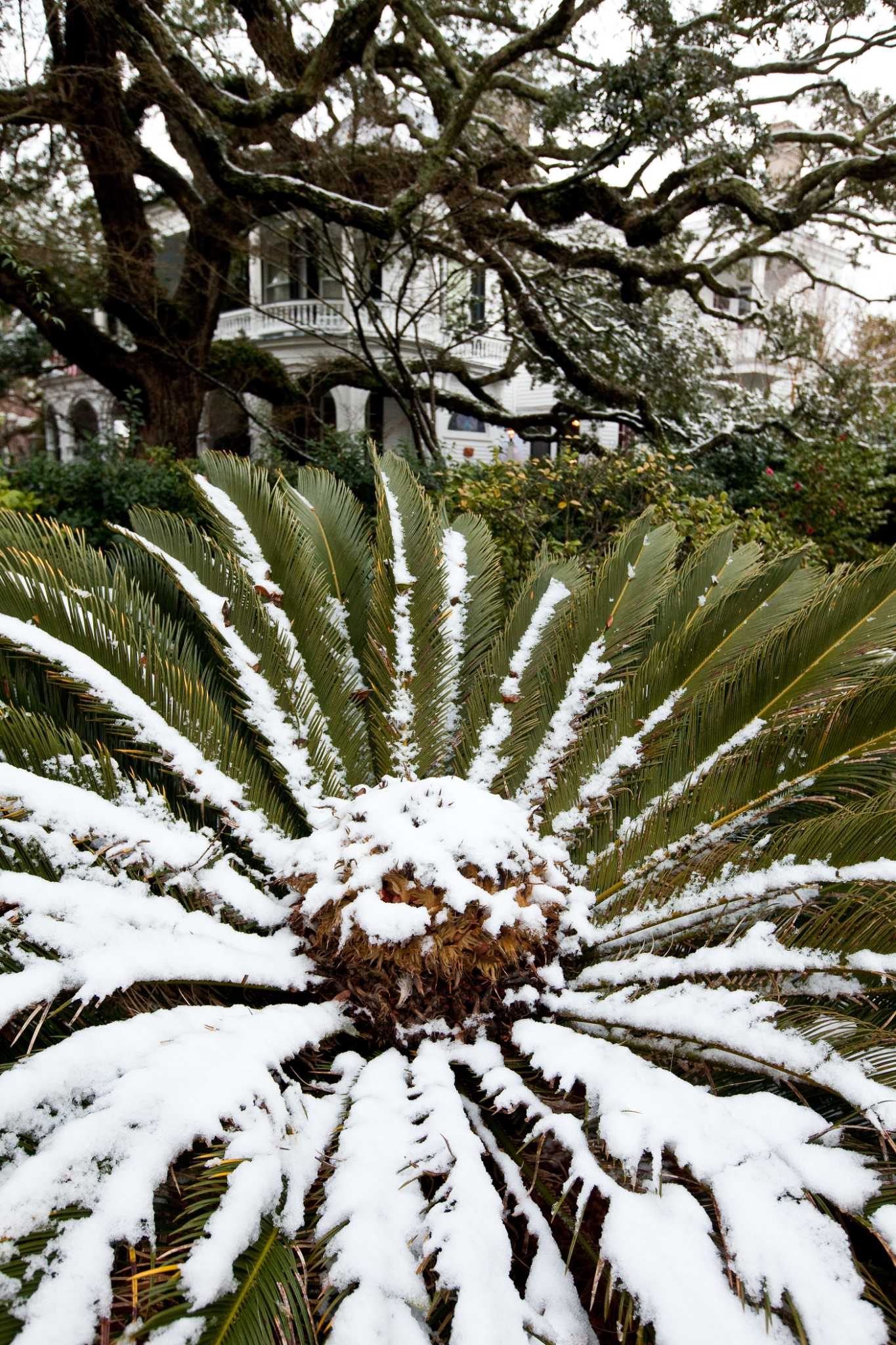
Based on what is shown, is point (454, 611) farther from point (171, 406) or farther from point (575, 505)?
point (171, 406)

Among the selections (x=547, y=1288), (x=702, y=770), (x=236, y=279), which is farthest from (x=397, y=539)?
(x=236, y=279)

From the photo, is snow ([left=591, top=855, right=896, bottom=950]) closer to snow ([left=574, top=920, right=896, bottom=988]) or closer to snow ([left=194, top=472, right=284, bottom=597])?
snow ([left=574, top=920, right=896, bottom=988])

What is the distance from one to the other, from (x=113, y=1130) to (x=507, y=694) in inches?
60.8

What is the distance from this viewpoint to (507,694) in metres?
2.41

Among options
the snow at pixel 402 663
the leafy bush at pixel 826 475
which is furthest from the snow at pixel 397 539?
the leafy bush at pixel 826 475

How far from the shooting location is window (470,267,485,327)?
10633 millimetres

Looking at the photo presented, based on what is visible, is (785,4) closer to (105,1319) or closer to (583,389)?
(583,389)

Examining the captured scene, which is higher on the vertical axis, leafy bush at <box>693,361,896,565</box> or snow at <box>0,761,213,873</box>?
leafy bush at <box>693,361,896,565</box>

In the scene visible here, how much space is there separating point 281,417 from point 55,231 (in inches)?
140

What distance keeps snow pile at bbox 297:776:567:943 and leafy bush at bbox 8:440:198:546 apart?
556cm

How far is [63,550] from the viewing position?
221cm

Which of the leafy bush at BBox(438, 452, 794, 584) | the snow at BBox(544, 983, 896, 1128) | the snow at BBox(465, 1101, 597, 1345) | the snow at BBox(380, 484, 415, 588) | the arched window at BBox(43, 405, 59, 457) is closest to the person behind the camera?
the snow at BBox(465, 1101, 597, 1345)

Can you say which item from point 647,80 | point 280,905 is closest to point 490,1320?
point 280,905

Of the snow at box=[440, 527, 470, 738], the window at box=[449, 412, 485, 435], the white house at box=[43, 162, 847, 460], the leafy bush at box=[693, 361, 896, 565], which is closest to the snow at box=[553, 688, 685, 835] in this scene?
the snow at box=[440, 527, 470, 738]
